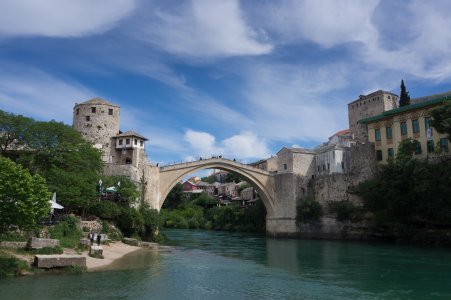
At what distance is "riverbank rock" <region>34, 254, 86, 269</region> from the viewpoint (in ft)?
56.3

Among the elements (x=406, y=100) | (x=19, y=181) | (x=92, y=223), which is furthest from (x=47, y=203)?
(x=406, y=100)

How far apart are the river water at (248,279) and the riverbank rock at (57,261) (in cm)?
59

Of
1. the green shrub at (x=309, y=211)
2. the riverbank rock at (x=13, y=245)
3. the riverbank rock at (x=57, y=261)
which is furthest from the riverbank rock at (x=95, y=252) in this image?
the green shrub at (x=309, y=211)

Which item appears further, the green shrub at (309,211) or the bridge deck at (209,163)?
the green shrub at (309,211)

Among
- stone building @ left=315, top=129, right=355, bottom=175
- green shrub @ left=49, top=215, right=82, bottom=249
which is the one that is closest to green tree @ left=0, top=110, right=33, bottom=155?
green shrub @ left=49, top=215, right=82, bottom=249

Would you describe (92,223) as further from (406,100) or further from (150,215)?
(406,100)

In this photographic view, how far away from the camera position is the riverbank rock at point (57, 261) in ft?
56.3

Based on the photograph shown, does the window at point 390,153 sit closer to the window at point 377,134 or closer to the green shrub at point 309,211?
the window at point 377,134

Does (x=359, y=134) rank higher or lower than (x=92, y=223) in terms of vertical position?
higher

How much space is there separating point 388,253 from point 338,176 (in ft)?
61.0

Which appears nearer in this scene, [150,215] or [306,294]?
[306,294]

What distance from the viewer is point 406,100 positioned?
2095 inches

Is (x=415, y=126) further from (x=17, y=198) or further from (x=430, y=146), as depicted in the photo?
(x=17, y=198)

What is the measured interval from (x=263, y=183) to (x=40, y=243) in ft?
117
